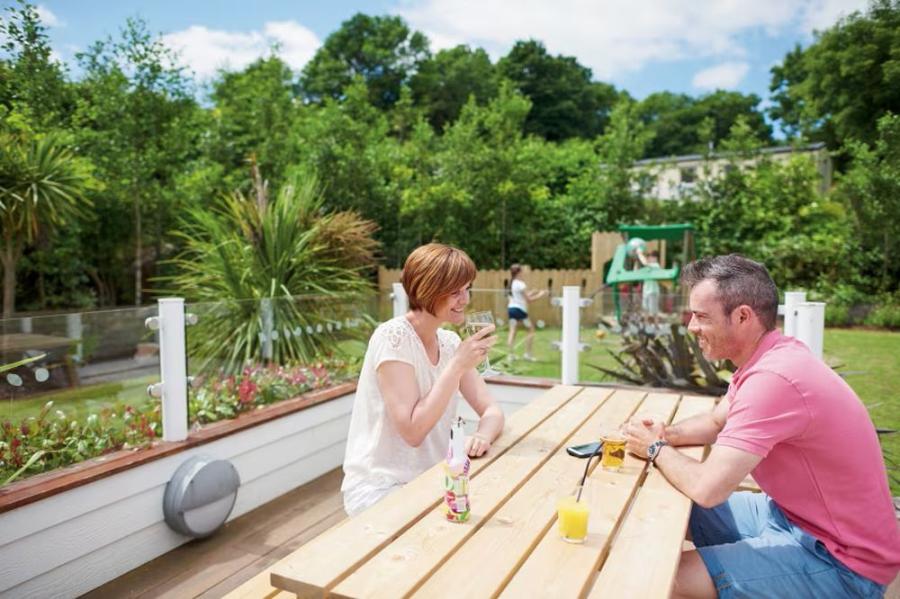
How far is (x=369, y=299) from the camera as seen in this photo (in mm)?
5012

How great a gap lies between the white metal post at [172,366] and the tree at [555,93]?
28.7 metres

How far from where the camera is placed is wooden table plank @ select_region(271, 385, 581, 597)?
4.07 feet

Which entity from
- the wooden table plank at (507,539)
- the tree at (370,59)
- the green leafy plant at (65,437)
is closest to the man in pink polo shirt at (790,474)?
the wooden table plank at (507,539)

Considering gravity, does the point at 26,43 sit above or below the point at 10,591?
above

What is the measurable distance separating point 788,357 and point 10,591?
2.82 m

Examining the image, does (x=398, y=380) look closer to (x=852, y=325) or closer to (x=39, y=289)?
(x=852, y=325)

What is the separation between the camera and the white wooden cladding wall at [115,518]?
2.36 meters

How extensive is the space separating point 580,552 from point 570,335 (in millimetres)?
3332

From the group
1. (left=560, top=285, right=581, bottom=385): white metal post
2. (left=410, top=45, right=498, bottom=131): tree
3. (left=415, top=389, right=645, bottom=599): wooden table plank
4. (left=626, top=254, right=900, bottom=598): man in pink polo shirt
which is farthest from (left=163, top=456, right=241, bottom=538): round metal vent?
(left=410, top=45, right=498, bottom=131): tree

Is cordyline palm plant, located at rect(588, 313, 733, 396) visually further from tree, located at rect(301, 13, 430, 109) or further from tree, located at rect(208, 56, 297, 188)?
tree, located at rect(301, 13, 430, 109)

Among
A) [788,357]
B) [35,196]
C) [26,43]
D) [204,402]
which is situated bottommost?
[204,402]

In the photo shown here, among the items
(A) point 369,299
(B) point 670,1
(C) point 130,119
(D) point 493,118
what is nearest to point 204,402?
(A) point 369,299

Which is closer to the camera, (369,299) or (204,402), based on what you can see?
(204,402)

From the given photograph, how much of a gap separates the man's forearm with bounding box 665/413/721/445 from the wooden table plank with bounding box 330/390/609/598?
1.26 feet
